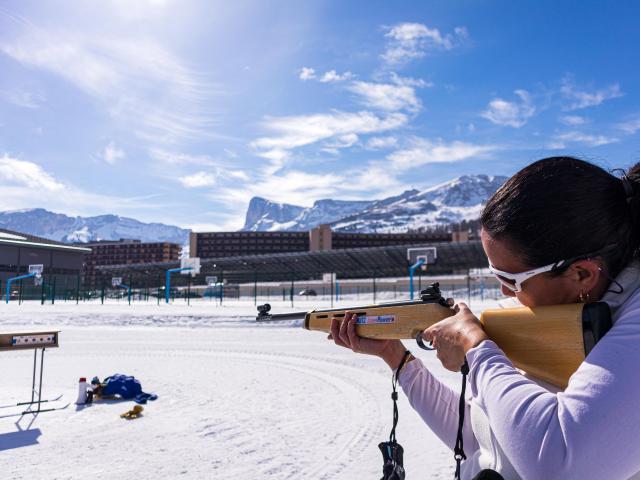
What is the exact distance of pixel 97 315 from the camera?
840 inches

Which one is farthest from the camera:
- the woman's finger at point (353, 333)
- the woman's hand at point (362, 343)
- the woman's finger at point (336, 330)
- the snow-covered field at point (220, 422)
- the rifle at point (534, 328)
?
the snow-covered field at point (220, 422)

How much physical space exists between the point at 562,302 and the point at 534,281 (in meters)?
0.11

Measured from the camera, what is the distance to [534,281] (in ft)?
4.40

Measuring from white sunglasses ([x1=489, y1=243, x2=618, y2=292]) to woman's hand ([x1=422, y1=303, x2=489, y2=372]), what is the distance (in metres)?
0.16

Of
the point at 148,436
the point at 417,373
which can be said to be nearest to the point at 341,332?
the point at 417,373

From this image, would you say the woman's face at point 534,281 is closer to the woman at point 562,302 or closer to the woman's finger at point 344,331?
the woman at point 562,302

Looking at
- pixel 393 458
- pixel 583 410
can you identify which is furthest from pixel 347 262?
pixel 583 410

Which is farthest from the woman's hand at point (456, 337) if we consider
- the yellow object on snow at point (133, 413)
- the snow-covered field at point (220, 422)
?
the yellow object on snow at point (133, 413)

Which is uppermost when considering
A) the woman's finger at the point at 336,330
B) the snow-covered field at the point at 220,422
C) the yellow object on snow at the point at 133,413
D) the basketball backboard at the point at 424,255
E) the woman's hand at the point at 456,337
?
the basketball backboard at the point at 424,255

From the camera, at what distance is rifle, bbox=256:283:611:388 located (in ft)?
3.81

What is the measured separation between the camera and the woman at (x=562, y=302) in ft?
3.01

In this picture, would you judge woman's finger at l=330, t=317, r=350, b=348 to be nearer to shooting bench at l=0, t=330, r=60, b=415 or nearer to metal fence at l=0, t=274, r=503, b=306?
shooting bench at l=0, t=330, r=60, b=415

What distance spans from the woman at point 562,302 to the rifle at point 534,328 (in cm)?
6

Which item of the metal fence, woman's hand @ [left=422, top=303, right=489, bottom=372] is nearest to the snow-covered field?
woman's hand @ [left=422, top=303, right=489, bottom=372]
